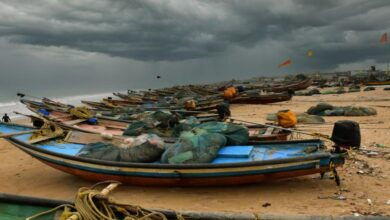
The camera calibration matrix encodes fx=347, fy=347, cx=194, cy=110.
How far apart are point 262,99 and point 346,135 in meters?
18.0

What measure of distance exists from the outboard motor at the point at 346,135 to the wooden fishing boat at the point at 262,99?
17.1m

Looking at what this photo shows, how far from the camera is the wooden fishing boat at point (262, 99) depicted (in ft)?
76.9

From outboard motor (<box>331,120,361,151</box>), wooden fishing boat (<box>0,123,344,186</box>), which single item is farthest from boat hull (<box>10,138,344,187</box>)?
outboard motor (<box>331,120,361,151</box>)

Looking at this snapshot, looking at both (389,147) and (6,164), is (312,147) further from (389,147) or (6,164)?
(6,164)

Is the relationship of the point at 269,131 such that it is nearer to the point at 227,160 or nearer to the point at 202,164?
the point at 227,160

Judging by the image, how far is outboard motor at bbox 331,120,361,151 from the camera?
6254mm

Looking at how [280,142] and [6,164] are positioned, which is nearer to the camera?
[280,142]

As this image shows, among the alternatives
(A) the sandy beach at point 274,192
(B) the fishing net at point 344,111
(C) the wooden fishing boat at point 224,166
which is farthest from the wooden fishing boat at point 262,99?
(C) the wooden fishing boat at point 224,166

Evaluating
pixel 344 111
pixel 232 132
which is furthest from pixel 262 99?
pixel 232 132

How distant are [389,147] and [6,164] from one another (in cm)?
1151

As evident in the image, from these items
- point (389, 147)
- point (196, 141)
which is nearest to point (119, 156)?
point (196, 141)

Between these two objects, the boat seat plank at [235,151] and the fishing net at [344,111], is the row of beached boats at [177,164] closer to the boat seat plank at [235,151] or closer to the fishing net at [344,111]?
the boat seat plank at [235,151]

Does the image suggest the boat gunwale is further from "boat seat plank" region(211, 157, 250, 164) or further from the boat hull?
"boat seat plank" region(211, 157, 250, 164)

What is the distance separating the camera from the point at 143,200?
6.83 metres
